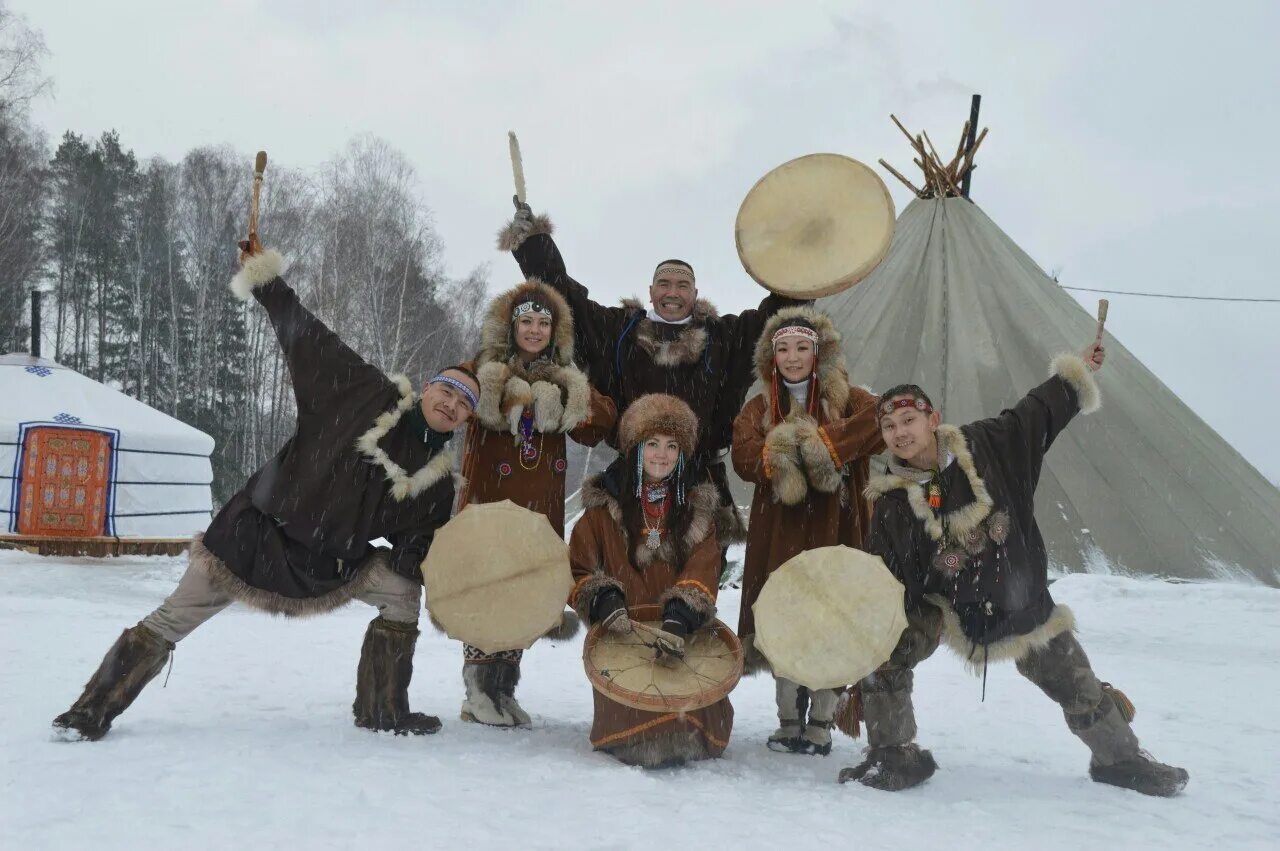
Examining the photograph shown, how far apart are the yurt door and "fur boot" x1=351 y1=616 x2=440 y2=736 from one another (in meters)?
7.88

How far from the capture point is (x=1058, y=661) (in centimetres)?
273

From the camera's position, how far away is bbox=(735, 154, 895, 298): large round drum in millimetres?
3553

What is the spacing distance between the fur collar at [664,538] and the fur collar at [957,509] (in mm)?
584

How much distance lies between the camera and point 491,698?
131 inches

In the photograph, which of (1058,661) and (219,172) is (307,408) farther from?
(219,172)

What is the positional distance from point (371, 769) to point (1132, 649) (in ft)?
15.5

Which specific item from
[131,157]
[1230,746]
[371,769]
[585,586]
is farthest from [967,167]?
[131,157]

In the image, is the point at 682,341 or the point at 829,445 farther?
the point at 682,341

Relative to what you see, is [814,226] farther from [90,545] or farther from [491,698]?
[90,545]

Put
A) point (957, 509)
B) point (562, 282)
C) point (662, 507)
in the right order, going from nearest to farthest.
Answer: point (957, 509) → point (662, 507) → point (562, 282)

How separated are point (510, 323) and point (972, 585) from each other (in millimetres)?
1898

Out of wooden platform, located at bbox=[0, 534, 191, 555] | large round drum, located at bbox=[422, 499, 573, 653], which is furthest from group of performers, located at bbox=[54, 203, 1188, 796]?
wooden platform, located at bbox=[0, 534, 191, 555]

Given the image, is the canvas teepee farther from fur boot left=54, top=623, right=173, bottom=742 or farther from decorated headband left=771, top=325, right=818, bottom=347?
fur boot left=54, top=623, right=173, bottom=742

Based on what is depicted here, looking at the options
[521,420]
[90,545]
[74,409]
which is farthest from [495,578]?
[74,409]
